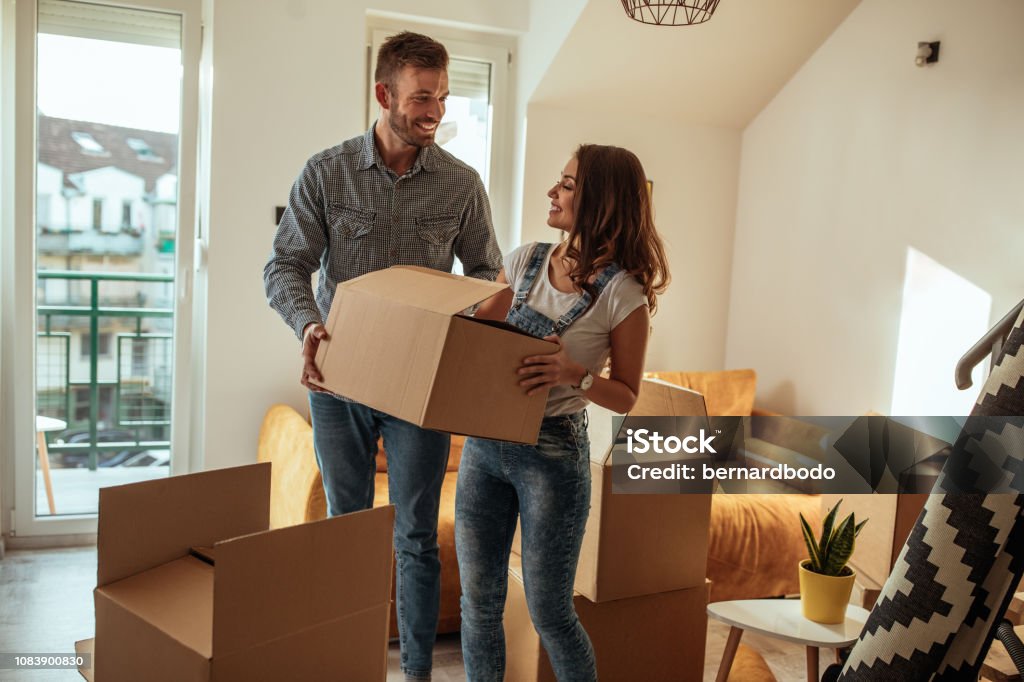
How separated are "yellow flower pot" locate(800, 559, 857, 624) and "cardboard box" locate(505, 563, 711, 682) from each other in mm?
289

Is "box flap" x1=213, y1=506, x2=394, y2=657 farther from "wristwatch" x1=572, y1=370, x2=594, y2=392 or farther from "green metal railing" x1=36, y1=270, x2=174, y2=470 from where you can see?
"green metal railing" x1=36, y1=270, x2=174, y2=470

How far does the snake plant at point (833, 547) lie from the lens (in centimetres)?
198

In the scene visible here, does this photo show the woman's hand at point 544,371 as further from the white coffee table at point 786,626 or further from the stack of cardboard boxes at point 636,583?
the white coffee table at point 786,626

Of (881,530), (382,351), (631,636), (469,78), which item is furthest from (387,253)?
(469,78)

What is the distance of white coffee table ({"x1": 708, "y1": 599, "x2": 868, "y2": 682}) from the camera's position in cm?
191

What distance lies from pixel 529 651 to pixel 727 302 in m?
2.47

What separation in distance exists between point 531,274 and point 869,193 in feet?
6.96

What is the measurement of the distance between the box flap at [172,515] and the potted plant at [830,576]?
127 centimetres

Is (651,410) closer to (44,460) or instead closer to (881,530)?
(881,530)

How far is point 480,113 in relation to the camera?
12.2 feet

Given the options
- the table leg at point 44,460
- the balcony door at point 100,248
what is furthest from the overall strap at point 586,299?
the table leg at point 44,460

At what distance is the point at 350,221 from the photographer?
1.84 metres

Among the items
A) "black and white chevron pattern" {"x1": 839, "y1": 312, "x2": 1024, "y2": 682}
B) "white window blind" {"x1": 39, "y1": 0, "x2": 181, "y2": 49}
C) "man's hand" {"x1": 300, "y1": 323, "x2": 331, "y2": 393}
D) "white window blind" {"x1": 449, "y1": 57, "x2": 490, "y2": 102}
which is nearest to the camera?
"black and white chevron pattern" {"x1": 839, "y1": 312, "x2": 1024, "y2": 682}

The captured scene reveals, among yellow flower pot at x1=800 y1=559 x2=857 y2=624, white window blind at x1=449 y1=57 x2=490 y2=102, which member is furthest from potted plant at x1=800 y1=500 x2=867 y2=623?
white window blind at x1=449 y1=57 x2=490 y2=102
